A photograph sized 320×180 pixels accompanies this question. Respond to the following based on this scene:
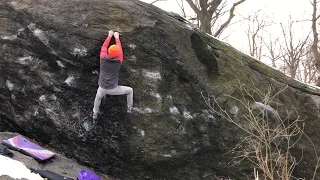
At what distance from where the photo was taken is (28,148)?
6.08 metres

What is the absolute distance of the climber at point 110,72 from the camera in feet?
18.9

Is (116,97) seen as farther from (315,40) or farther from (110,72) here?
(315,40)

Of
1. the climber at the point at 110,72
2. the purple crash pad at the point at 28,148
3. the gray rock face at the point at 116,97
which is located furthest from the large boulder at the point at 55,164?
the climber at the point at 110,72

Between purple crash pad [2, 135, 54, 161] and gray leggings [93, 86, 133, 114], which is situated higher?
gray leggings [93, 86, 133, 114]

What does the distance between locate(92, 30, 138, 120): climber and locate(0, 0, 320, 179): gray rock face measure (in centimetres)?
36

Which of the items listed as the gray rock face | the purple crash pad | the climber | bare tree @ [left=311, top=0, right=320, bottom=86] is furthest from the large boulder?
bare tree @ [left=311, top=0, right=320, bottom=86]

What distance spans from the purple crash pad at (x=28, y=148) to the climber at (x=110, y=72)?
1.36 metres

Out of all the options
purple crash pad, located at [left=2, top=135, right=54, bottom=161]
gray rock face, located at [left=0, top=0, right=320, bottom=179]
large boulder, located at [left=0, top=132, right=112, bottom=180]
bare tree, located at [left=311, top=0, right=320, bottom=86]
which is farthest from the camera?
bare tree, located at [left=311, top=0, right=320, bottom=86]

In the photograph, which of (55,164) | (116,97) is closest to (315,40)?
(116,97)

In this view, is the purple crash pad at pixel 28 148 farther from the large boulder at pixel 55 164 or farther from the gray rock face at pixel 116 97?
the gray rock face at pixel 116 97

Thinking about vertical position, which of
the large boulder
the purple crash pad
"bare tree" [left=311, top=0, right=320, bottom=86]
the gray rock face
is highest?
"bare tree" [left=311, top=0, right=320, bottom=86]

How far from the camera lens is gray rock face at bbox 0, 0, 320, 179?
642 cm

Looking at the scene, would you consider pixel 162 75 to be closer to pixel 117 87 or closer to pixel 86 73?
pixel 117 87

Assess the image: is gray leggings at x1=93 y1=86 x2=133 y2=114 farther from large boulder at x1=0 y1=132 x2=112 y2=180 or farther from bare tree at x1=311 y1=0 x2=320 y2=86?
bare tree at x1=311 y1=0 x2=320 y2=86
